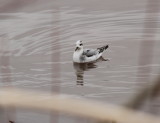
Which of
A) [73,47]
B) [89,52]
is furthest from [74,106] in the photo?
[73,47]

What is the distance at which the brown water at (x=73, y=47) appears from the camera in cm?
679

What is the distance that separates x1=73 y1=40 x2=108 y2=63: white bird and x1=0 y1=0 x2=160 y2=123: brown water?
13 centimetres

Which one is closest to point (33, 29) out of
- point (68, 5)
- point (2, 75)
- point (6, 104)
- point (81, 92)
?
point (68, 5)

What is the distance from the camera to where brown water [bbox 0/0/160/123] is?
6789 mm

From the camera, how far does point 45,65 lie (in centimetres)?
775

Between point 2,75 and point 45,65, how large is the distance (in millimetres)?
781

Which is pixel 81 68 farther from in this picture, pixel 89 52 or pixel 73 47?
pixel 73 47

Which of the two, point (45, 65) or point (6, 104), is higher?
point (6, 104)

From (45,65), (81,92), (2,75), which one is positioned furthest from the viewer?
(45,65)

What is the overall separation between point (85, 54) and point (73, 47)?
0.25 m

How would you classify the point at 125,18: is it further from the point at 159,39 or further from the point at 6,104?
the point at 6,104

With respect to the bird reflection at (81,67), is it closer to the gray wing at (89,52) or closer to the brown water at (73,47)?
the brown water at (73,47)

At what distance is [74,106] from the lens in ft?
3.02

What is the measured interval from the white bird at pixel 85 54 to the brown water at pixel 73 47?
125mm
